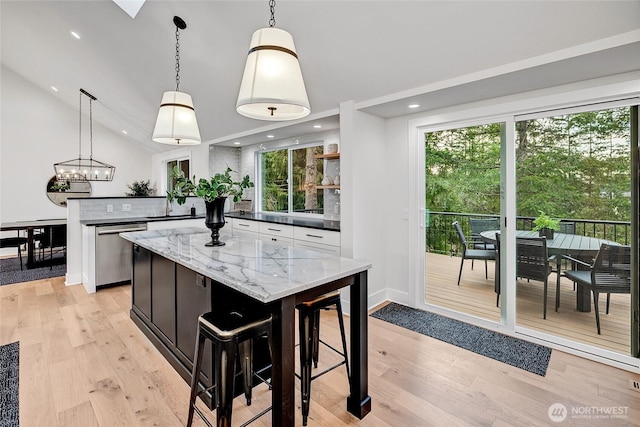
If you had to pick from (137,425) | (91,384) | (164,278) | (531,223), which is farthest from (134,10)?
(531,223)

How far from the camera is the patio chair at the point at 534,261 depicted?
2.78m

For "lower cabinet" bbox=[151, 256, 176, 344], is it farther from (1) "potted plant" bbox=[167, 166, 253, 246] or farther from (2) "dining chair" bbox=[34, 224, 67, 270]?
(2) "dining chair" bbox=[34, 224, 67, 270]

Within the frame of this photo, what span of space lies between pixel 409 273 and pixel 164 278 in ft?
8.22

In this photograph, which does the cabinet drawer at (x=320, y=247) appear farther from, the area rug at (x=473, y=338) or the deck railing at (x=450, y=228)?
the deck railing at (x=450, y=228)

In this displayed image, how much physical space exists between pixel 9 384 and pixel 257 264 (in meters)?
1.98

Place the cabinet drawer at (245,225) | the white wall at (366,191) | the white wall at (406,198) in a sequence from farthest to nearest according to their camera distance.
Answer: the cabinet drawer at (245,225) → the white wall at (366,191) → the white wall at (406,198)

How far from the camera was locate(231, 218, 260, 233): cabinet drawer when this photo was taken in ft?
15.1

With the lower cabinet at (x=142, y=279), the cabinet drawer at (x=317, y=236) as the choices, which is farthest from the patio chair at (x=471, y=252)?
the lower cabinet at (x=142, y=279)

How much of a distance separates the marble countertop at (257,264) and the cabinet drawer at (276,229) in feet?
3.96

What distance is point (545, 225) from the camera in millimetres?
2748

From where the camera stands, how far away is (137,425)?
179 centimetres

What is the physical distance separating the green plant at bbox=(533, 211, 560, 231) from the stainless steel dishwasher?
4.67 m

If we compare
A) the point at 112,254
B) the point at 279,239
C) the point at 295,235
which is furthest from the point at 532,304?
the point at 112,254

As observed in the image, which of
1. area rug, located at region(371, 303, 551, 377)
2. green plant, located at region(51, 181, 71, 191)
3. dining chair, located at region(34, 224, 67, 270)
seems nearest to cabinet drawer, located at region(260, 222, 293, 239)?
area rug, located at region(371, 303, 551, 377)
